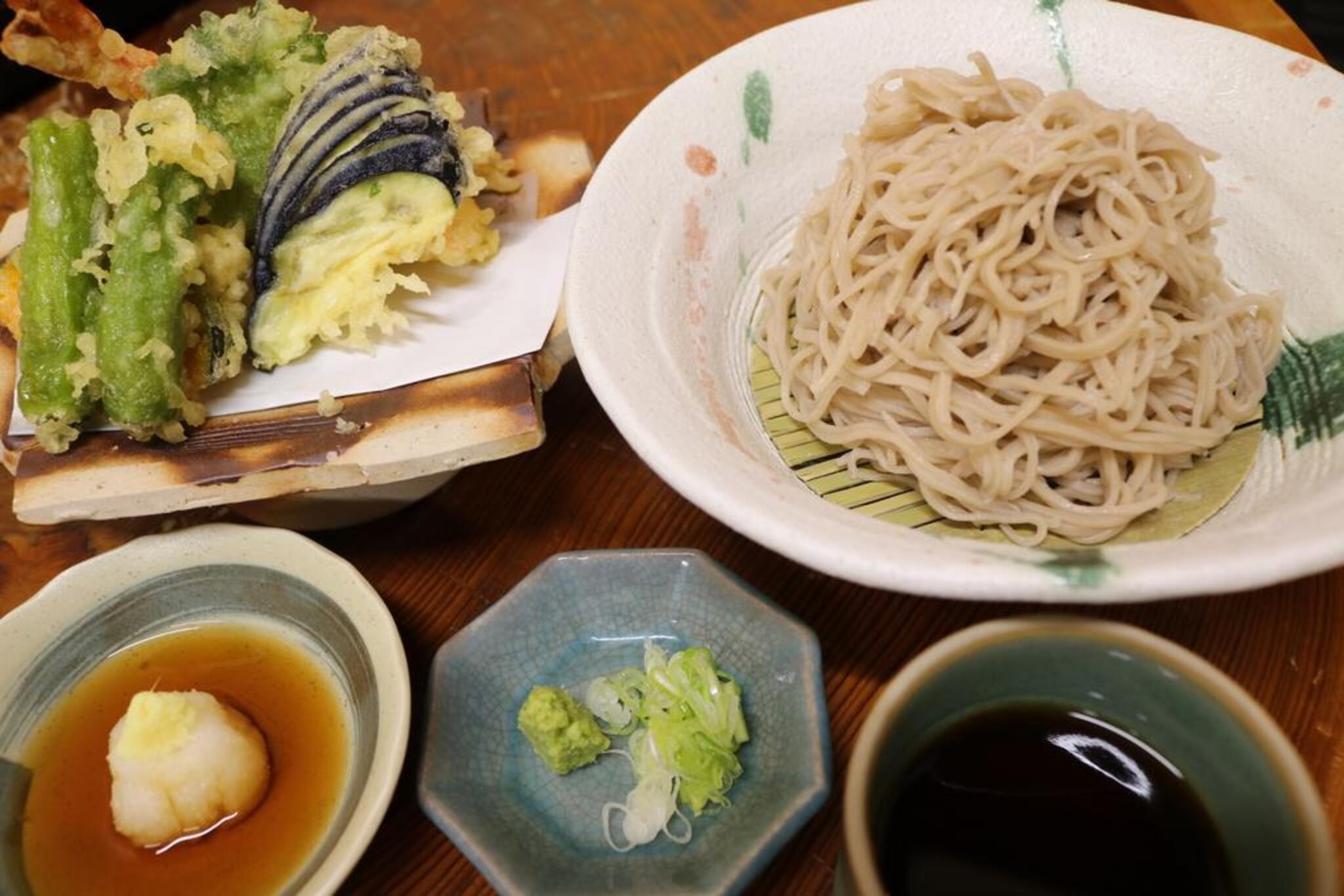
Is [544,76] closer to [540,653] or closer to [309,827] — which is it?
[540,653]

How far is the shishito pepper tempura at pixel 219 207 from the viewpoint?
1825 mm

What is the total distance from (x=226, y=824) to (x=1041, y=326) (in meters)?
1.63

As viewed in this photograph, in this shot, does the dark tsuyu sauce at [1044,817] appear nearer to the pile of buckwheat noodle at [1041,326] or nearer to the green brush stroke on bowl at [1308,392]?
the pile of buckwheat noodle at [1041,326]

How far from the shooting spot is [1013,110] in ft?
6.06

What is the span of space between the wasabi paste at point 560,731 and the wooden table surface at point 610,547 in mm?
188

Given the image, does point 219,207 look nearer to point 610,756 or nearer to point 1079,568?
point 610,756

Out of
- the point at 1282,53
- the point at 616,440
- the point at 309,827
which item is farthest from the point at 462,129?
the point at 1282,53

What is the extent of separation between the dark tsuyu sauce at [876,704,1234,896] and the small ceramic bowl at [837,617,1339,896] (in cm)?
3

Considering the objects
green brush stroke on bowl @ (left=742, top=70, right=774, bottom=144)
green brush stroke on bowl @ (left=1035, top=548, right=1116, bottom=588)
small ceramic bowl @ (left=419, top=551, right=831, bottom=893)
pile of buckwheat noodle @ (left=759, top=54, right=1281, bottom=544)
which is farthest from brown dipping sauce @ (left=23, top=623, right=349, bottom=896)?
green brush stroke on bowl @ (left=742, top=70, right=774, bottom=144)

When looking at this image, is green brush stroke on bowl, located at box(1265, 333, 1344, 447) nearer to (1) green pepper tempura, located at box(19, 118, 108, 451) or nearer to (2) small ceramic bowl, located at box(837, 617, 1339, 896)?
(2) small ceramic bowl, located at box(837, 617, 1339, 896)

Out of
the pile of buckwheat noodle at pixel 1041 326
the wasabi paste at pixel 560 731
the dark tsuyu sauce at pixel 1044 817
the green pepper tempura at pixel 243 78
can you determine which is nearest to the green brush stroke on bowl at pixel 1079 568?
the dark tsuyu sauce at pixel 1044 817

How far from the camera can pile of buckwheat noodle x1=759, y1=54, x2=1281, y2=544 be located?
1.63 m

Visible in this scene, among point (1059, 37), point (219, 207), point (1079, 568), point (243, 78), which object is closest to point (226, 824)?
point (219, 207)

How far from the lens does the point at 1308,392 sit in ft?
5.61
